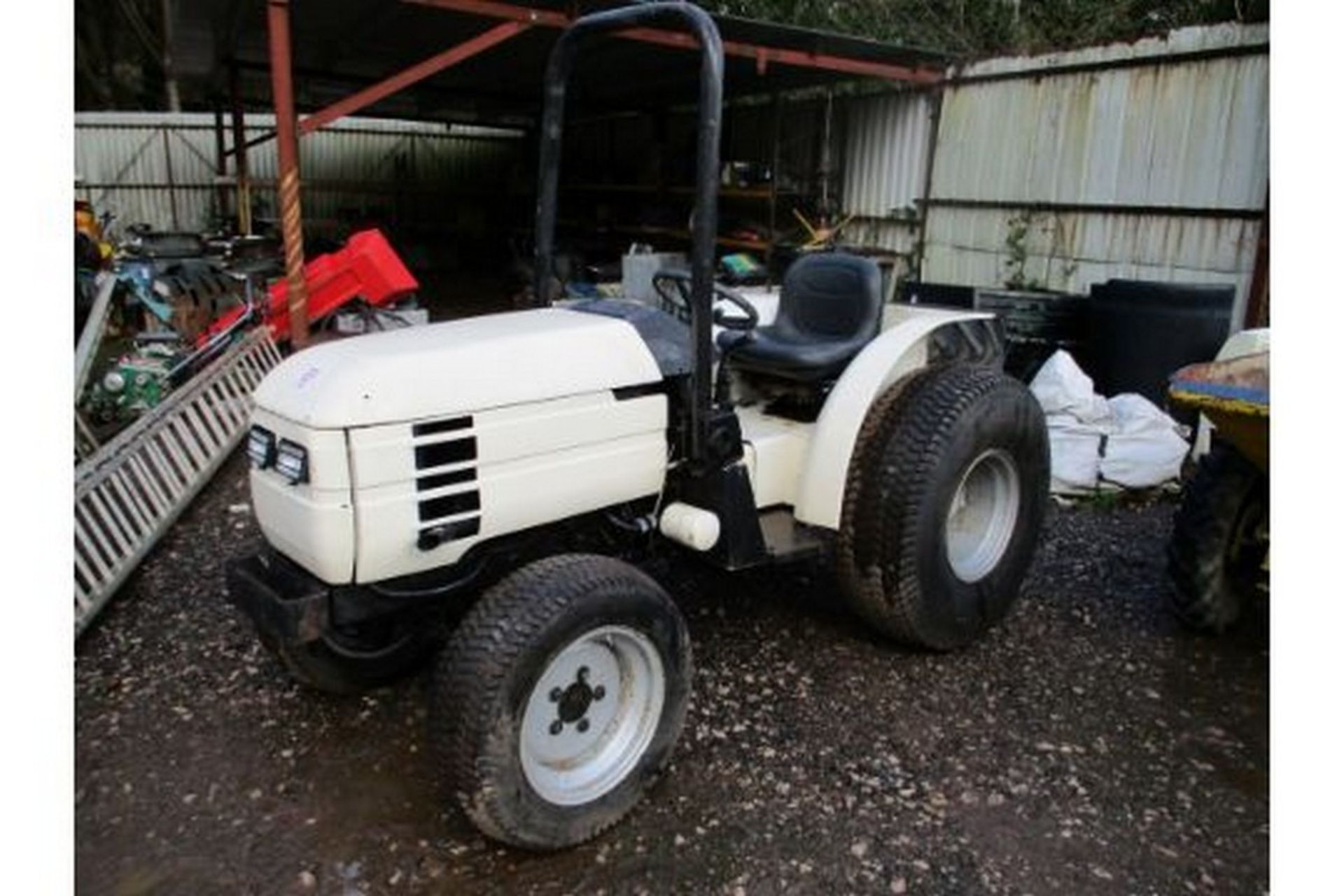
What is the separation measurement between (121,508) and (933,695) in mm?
3138

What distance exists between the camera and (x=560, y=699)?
215cm

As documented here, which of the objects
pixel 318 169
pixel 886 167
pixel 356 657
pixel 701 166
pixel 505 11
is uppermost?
pixel 505 11

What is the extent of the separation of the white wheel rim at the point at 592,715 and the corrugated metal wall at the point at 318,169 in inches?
463

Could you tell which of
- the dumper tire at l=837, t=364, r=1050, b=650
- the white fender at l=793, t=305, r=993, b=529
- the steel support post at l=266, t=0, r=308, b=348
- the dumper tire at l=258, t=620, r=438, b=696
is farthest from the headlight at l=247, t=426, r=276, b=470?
the steel support post at l=266, t=0, r=308, b=348

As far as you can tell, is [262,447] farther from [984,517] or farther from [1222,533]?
[1222,533]

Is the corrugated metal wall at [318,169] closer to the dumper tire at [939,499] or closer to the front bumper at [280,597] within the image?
the front bumper at [280,597]

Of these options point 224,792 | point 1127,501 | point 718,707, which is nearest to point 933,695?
point 718,707

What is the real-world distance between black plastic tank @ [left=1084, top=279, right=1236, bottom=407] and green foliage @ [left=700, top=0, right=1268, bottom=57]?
216cm

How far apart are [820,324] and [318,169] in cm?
1446

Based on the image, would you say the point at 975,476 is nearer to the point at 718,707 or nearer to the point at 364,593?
the point at 718,707

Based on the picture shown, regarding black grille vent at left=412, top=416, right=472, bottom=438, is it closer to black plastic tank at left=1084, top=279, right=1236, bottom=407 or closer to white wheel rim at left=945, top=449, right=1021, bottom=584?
white wheel rim at left=945, top=449, right=1021, bottom=584

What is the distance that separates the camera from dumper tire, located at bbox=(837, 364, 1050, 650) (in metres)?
2.76

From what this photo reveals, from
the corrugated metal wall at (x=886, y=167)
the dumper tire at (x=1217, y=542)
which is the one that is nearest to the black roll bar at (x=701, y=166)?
the dumper tire at (x=1217, y=542)

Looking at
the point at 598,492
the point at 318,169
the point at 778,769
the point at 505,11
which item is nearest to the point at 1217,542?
the point at 778,769
